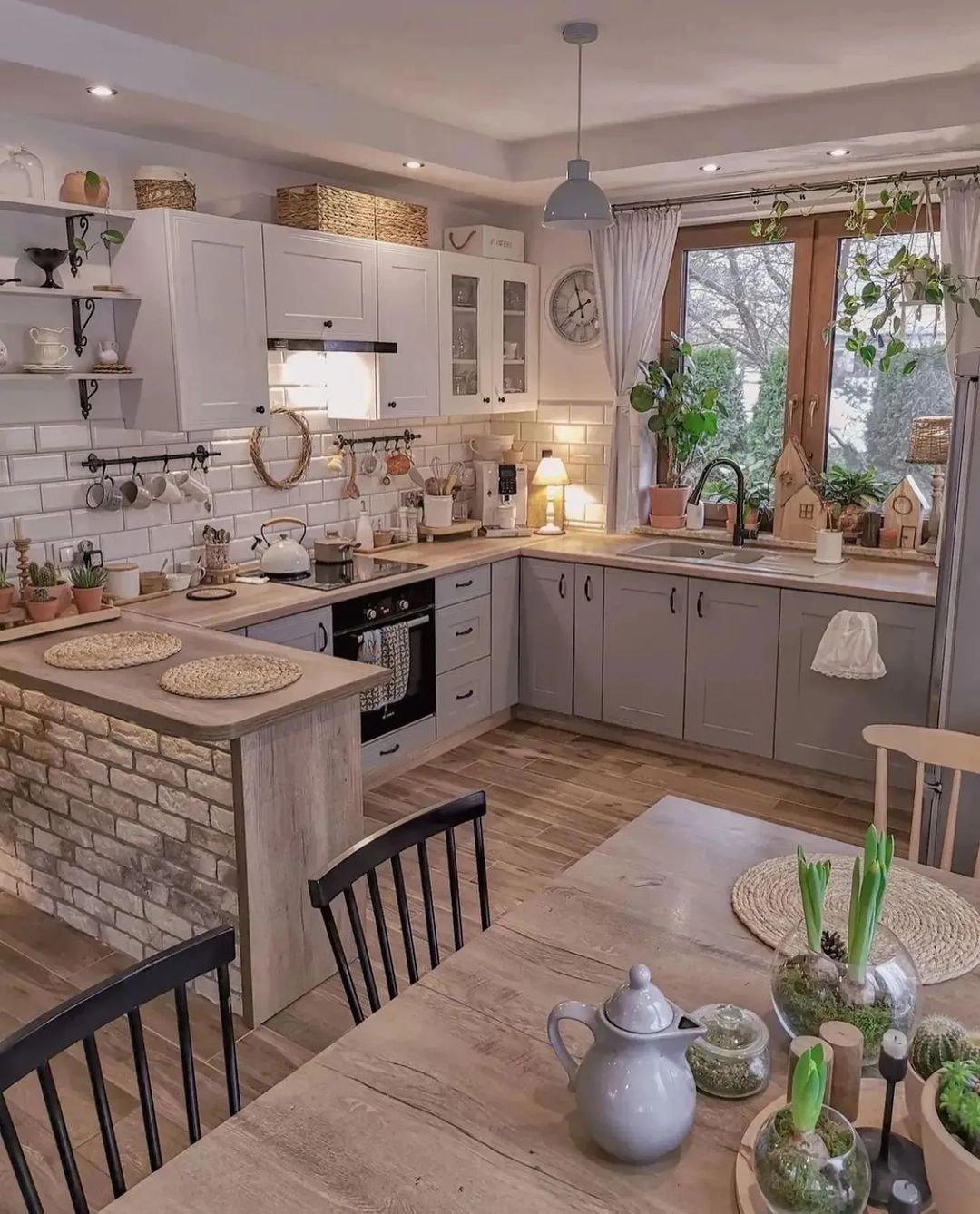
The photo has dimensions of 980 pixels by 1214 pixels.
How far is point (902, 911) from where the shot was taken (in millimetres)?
1801

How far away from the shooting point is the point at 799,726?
427 centimetres

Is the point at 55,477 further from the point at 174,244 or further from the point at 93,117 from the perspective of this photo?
the point at 93,117

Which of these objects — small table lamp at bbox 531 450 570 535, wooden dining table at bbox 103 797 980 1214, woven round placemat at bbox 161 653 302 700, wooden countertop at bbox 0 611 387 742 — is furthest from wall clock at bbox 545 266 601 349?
wooden dining table at bbox 103 797 980 1214

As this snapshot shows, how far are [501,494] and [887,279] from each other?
6.55 feet

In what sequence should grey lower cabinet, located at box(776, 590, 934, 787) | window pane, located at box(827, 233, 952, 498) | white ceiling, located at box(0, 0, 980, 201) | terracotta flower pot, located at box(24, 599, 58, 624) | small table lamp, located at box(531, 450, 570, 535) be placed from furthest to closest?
small table lamp, located at box(531, 450, 570, 535), window pane, located at box(827, 233, 952, 498), grey lower cabinet, located at box(776, 590, 934, 787), terracotta flower pot, located at box(24, 599, 58, 624), white ceiling, located at box(0, 0, 980, 201)

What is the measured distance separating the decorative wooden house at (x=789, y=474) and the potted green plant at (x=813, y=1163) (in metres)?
4.00

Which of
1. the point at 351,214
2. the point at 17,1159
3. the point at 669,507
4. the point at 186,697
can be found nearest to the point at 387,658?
the point at 186,697

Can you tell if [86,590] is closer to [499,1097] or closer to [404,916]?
[404,916]

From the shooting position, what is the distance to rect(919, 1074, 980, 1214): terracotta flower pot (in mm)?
1035

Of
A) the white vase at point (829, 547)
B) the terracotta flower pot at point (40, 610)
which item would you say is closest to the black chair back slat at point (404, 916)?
the terracotta flower pot at point (40, 610)

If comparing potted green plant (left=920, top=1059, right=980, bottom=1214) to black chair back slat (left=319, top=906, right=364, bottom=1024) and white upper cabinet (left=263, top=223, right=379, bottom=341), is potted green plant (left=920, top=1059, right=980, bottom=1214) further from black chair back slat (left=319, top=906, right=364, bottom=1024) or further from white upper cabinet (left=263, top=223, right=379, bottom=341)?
white upper cabinet (left=263, top=223, right=379, bottom=341)

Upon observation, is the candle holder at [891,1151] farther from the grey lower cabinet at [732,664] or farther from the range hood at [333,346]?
the range hood at [333,346]

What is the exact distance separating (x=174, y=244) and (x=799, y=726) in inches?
117

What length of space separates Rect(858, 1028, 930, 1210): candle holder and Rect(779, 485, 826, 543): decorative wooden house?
3.74 metres
